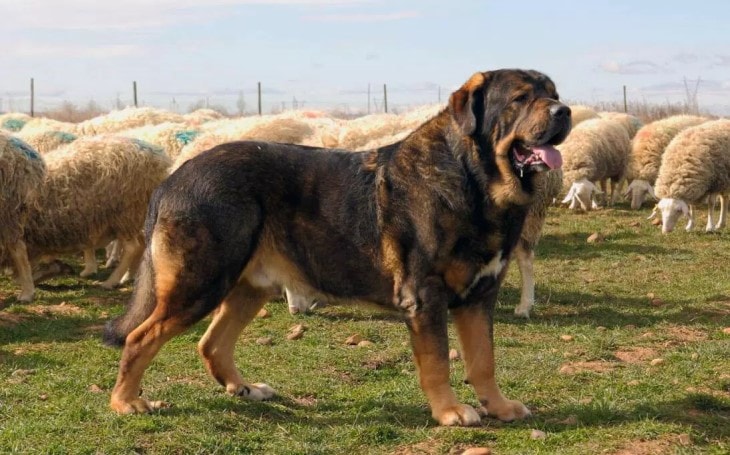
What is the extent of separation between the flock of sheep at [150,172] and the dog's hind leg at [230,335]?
13.5 inches

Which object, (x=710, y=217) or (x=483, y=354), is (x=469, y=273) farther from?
(x=710, y=217)

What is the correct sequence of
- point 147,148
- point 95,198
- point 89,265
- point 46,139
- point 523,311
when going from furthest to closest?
point 46,139 → point 89,265 → point 147,148 → point 95,198 → point 523,311

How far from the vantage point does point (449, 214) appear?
489 cm

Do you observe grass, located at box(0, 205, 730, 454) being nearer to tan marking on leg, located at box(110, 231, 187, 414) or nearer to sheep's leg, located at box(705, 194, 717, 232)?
tan marking on leg, located at box(110, 231, 187, 414)

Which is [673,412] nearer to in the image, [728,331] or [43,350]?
[728,331]

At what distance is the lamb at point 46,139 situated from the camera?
12.6 metres

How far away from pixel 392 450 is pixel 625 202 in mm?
14815

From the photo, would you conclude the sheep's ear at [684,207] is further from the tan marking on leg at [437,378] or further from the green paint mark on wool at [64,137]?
the tan marking on leg at [437,378]

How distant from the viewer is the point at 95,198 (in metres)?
10.3

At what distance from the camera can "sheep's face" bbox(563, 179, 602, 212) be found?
16.9 m

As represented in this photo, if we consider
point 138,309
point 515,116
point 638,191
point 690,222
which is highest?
point 515,116

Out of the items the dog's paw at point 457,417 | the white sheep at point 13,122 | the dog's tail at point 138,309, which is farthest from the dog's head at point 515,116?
the white sheep at point 13,122

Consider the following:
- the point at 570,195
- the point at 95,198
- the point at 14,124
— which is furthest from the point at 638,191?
the point at 14,124

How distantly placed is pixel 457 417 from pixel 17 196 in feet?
19.8
